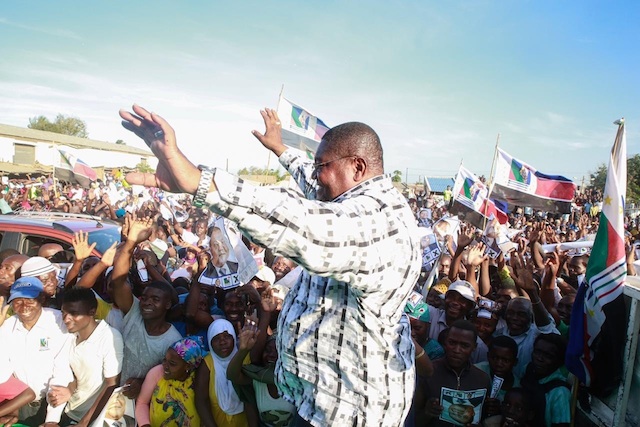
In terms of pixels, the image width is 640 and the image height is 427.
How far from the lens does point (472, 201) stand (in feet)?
24.9

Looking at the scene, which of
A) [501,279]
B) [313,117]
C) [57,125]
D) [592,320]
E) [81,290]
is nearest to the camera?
[592,320]

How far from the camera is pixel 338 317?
1.43m

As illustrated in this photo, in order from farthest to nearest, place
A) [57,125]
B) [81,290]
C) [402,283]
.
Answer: [57,125] → [81,290] → [402,283]

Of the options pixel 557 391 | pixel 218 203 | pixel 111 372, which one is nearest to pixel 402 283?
pixel 218 203

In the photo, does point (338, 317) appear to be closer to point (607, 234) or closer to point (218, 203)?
point (218, 203)

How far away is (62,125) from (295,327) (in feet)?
217

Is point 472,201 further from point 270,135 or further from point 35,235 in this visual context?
point 35,235

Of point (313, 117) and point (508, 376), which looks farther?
point (313, 117)

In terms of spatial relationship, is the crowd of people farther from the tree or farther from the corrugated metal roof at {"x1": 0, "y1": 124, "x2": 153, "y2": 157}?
the tree

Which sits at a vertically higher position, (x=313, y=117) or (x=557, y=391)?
(x=313, y=117)

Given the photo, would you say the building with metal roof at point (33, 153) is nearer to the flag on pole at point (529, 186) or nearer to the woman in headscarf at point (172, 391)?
the flag on pole at point (529, 186)

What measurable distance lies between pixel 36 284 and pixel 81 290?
1.68ft

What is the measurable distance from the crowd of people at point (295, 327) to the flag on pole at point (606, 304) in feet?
1.41

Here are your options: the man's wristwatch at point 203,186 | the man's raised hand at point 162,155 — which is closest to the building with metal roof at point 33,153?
the man's raised hand at point 162,155
